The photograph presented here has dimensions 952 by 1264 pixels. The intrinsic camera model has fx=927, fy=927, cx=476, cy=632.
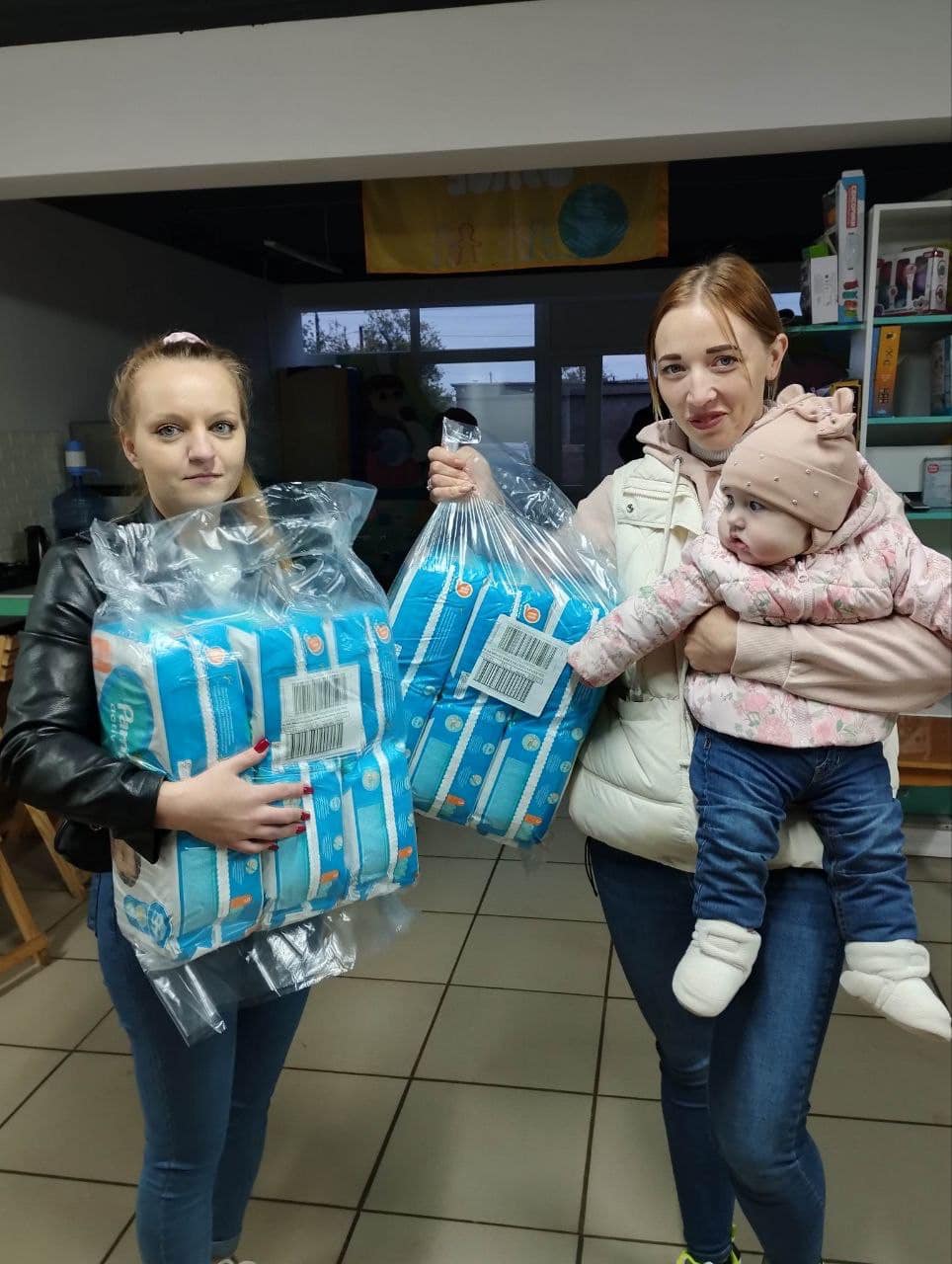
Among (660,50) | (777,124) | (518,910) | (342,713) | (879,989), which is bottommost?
(518,910)

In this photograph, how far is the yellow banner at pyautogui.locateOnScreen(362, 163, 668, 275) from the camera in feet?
11.9

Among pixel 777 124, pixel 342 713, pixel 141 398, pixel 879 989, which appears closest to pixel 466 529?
pixel 342 713

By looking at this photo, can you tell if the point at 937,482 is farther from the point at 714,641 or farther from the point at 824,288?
the point at 714,641

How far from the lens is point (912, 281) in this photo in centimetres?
306

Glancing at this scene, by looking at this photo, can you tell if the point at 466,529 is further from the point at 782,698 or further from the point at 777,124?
the point at 777,124

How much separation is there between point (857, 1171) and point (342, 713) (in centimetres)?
152

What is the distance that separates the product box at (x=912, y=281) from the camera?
303cm

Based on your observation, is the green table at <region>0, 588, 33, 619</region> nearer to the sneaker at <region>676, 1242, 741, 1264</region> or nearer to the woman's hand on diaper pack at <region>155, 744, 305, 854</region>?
the woman's hand on diaper pack at <region>155, 744, 305, 854</region>

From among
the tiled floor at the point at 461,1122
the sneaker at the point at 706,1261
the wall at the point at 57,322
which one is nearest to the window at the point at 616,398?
the wall at the point at 57,322

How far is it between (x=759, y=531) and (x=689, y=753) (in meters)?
0.30

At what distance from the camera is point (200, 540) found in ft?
3.72

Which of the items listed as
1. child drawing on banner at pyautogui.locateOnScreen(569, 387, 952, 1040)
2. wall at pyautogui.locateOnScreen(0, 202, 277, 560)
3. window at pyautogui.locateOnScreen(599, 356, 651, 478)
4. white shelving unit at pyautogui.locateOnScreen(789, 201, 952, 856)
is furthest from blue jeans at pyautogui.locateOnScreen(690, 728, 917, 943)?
window at pyautogui.locateOnScreen(599, 356, 651, 478)

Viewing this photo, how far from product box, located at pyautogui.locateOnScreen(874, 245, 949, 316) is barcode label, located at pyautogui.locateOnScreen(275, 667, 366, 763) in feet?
8.90

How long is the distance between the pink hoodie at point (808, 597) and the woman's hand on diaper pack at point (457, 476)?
12.9 inches
